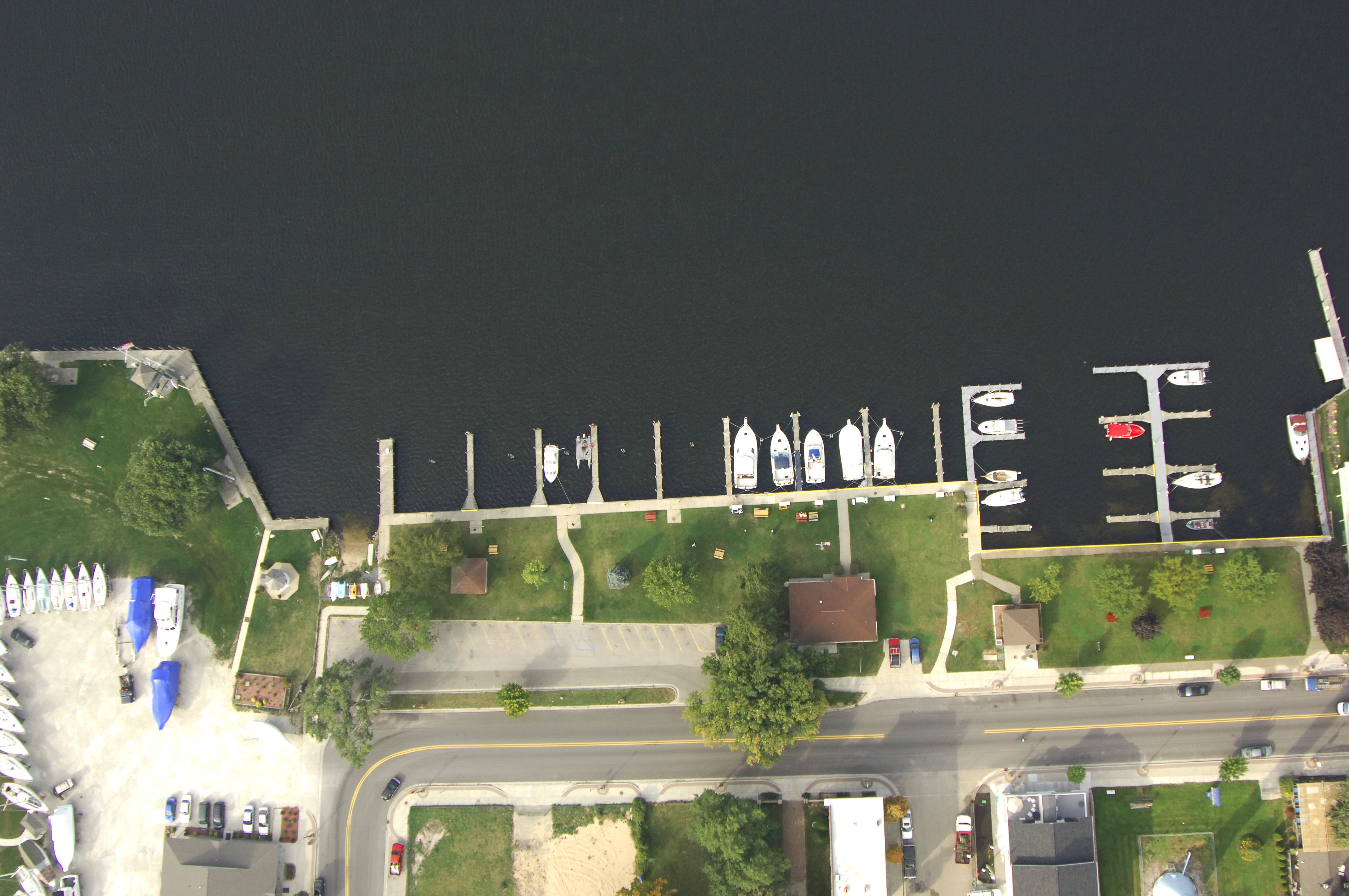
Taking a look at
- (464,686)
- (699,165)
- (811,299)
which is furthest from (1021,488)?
(464,686)

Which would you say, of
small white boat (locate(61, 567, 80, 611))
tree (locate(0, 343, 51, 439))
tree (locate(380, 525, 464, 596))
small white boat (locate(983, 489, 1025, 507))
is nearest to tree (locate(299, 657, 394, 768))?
tree (locate(380, 525, 464, 596))

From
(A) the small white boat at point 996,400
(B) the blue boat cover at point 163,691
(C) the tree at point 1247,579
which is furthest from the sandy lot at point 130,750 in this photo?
(C) the tree at point 1247,579

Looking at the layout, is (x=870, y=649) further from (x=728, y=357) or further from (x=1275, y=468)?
(x=1275, y=468)

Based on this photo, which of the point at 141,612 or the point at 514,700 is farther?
the point at 141,612

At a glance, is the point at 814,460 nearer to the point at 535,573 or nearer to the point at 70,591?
the point at 535,573

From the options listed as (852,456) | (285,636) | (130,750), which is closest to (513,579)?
(285,636)

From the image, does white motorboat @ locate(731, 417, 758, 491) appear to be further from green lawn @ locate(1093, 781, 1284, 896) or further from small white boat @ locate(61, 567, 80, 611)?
small white boat @ locate(61, 567, 80, 611)

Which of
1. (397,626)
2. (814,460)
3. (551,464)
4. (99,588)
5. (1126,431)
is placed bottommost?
(397,626)
